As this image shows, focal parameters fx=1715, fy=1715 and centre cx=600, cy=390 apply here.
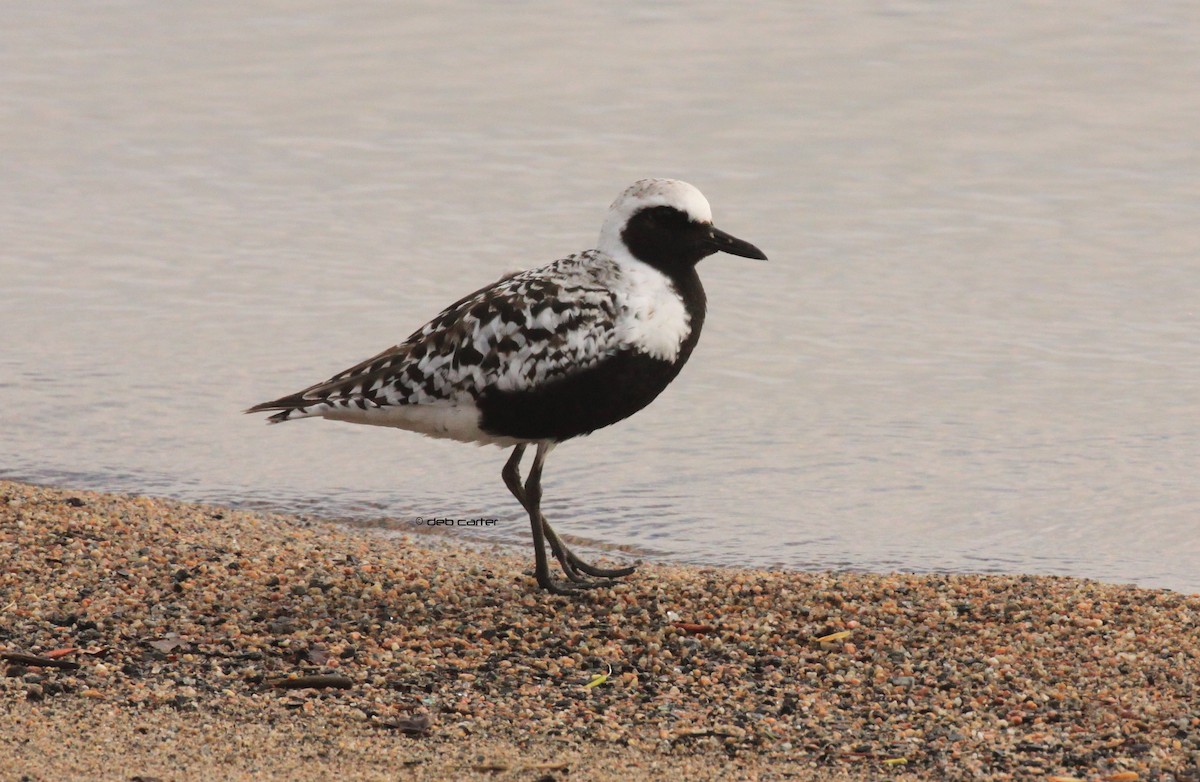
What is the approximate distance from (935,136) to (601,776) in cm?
1305

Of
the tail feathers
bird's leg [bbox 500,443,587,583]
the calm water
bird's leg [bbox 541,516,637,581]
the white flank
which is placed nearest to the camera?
the white flank

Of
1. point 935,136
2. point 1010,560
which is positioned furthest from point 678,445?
point 935,136

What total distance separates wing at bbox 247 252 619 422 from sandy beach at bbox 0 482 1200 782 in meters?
0.86

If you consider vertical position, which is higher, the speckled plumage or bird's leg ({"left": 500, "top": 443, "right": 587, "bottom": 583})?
the speckled plumage

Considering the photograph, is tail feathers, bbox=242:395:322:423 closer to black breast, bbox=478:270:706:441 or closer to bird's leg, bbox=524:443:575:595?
black breast, bbox=478:270:706:441

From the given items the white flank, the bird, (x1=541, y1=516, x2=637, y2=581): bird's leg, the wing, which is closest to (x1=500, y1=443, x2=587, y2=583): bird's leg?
(x1=541, y1=516, x2=637, y2=581): bird's leg

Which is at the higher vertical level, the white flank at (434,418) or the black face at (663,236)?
the black face at (663,236)

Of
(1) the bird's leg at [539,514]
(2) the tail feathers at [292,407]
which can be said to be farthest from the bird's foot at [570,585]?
(2) the tail feathers at [292,407]

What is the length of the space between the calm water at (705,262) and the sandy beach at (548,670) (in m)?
1.74

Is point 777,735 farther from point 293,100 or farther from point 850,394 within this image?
point 293,100

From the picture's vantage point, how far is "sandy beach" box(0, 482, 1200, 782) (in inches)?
228

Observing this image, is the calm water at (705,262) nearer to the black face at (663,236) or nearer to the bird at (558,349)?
the bird at (558,349)

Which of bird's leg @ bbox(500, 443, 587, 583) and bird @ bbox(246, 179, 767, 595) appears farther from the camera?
bird's leg @ bbox(500, 443, 587, 583)

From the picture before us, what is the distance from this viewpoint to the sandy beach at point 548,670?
5801mm
